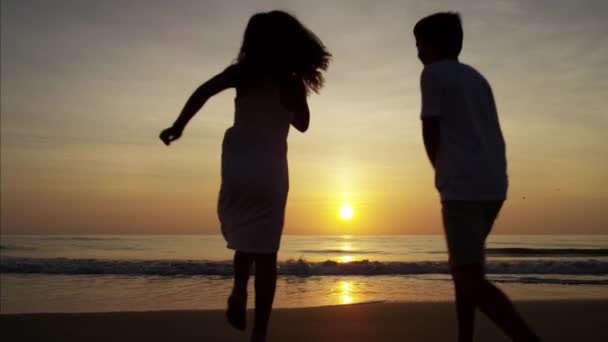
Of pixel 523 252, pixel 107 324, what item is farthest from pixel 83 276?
pixel 523 252

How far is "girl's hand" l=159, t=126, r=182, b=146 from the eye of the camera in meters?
2.58

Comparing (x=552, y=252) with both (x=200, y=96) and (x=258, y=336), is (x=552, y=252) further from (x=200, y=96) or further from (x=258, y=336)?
(x=200, y=96)

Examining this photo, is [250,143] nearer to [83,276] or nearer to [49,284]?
[49,284]

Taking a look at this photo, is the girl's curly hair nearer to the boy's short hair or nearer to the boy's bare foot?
the boy's short hair


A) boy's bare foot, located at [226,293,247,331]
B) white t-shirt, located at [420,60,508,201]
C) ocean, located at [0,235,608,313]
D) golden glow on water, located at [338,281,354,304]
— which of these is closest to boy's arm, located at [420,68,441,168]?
white t-shirt, located at [420,60,508,201]

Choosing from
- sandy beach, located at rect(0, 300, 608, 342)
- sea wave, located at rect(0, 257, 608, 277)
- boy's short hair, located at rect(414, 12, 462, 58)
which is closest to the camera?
boy's short hair, located at rect(414, 12, 462, 58)

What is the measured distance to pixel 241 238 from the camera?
2779 millimetres

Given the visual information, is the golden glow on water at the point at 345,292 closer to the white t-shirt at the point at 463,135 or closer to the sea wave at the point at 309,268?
the sea wave at the point at 309,268

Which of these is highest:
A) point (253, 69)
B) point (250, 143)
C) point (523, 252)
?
point (253, 69)

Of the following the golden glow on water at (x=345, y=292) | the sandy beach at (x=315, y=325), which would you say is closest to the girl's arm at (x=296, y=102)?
the sandy beach at (x=315, y=325)

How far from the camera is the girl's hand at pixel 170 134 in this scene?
8.47ft

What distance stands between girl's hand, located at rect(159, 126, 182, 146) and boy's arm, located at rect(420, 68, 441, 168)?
1117 mm

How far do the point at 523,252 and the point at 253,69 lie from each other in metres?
19.6

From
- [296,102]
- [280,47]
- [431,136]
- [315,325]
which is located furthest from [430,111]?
[315,325]
